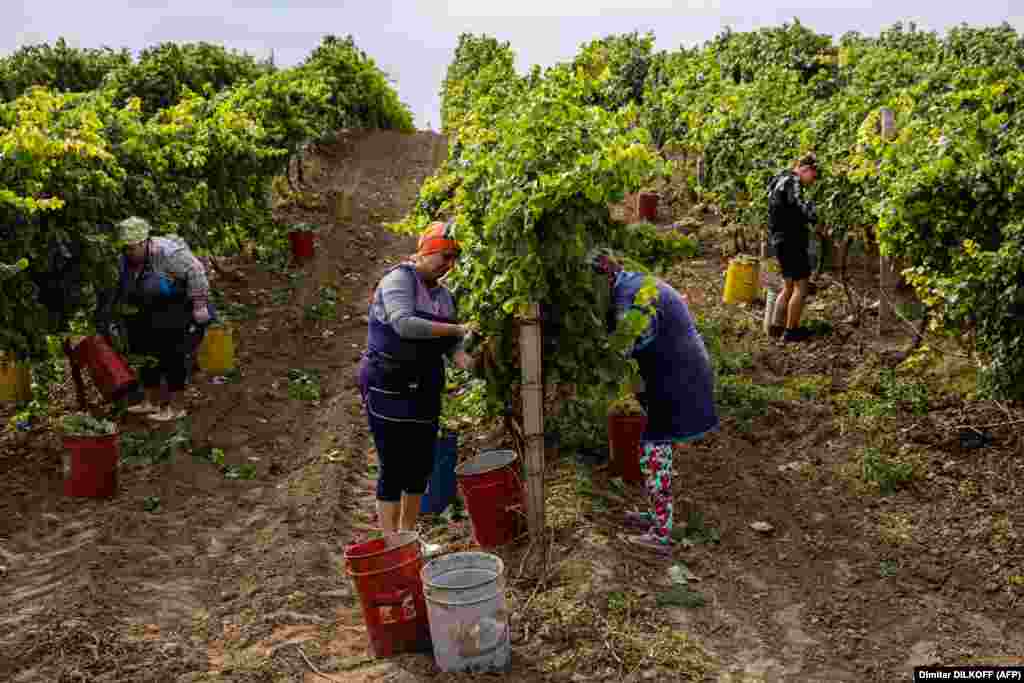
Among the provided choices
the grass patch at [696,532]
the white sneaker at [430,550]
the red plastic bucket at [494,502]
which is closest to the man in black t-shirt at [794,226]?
the grass patch at [696,532]

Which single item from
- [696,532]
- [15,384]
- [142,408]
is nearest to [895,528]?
[696,532]

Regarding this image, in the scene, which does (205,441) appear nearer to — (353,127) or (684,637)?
(684,637)

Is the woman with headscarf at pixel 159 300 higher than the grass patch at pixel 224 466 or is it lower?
higher

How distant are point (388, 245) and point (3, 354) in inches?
342

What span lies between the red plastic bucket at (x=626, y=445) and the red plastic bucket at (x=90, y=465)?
3.26 m

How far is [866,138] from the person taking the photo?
922 centimetres

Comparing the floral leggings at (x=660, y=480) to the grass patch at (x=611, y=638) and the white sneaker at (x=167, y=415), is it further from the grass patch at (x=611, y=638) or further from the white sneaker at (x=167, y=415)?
the white sneaker at (x=167, y=415)

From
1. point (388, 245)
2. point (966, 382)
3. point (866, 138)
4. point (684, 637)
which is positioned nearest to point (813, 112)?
point (866, 138)

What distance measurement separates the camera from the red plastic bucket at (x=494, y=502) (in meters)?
5.78

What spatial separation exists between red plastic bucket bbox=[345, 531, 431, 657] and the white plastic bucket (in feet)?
0.41

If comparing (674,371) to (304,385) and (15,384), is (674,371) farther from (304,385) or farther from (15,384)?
(15,384)

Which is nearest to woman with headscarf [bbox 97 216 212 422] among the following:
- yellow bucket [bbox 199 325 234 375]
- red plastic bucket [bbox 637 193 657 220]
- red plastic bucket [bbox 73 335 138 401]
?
red plastic bucket [bbox 73 335 138 401]

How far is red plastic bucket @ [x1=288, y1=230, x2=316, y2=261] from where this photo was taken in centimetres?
1427

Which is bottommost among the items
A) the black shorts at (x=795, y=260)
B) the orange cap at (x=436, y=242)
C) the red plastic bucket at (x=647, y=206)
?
the black shorts at (x=795, y=260)
